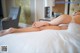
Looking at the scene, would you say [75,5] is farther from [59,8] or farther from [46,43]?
[46,43]

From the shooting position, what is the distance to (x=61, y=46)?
2.57ft

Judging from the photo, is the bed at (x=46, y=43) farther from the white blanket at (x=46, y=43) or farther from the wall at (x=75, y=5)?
the wall at (x=75, y=5)

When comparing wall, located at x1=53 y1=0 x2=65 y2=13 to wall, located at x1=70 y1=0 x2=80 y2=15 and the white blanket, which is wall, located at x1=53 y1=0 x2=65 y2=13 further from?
the white blanket

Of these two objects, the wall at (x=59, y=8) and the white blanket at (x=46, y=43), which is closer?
the white blanket at (x=46, y=43)

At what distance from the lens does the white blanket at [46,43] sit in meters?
0.78

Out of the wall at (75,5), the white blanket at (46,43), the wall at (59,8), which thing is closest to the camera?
the white blanket at (46,43)

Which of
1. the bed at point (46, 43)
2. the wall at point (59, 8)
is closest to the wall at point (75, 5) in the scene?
the wall at point (59, 8)

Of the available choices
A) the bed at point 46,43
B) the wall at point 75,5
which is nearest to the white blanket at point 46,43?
the bed at point 46,43

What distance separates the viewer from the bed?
2.55ft

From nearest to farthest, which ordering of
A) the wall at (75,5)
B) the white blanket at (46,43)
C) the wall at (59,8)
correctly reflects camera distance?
the white blanket at (46,43) → the wall at (75,5) → the wall at (59,8)

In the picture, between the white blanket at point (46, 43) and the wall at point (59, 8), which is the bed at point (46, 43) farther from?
the wall at point (59, 8)

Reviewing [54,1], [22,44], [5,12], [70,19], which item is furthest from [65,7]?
[5,12]

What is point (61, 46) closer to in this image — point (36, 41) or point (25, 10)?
point (36, 41)

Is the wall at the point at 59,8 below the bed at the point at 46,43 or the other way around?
the other way around
